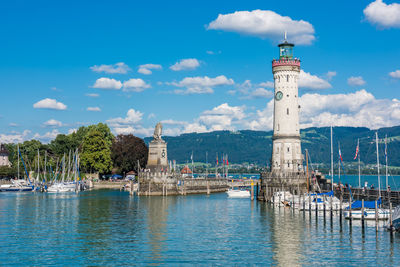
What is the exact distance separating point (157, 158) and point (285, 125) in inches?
1154

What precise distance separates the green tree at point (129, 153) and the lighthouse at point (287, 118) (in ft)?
200

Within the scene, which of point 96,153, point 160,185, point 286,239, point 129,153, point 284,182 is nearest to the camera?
point 286,239

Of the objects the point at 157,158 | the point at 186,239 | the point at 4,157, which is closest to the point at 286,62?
the point at 157,158

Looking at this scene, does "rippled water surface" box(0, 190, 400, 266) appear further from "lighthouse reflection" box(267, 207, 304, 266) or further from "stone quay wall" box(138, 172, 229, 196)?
"stone quay wall" box(138, 172, 229, 196)

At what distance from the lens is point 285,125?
263ft

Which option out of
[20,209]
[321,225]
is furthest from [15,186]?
[321,225]

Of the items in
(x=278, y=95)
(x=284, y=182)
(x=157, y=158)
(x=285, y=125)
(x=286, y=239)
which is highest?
(x=278, y=95)

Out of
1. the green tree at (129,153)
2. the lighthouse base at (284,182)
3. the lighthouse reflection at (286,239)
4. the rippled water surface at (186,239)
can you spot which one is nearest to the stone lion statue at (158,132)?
the lighthouse base at (284,182)

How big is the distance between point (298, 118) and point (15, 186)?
76901 millimetres

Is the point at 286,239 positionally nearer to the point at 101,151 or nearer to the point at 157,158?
the point at 157,158

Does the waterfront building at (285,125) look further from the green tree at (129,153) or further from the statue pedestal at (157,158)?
the green tree at (129,153)

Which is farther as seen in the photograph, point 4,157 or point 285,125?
point 4,157

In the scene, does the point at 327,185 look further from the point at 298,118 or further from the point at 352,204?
the point at 352,204

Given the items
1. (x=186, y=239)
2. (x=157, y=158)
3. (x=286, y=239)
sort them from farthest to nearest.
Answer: (x=157, y=158)
(x=186, y=239)
(x=286, y=239)
